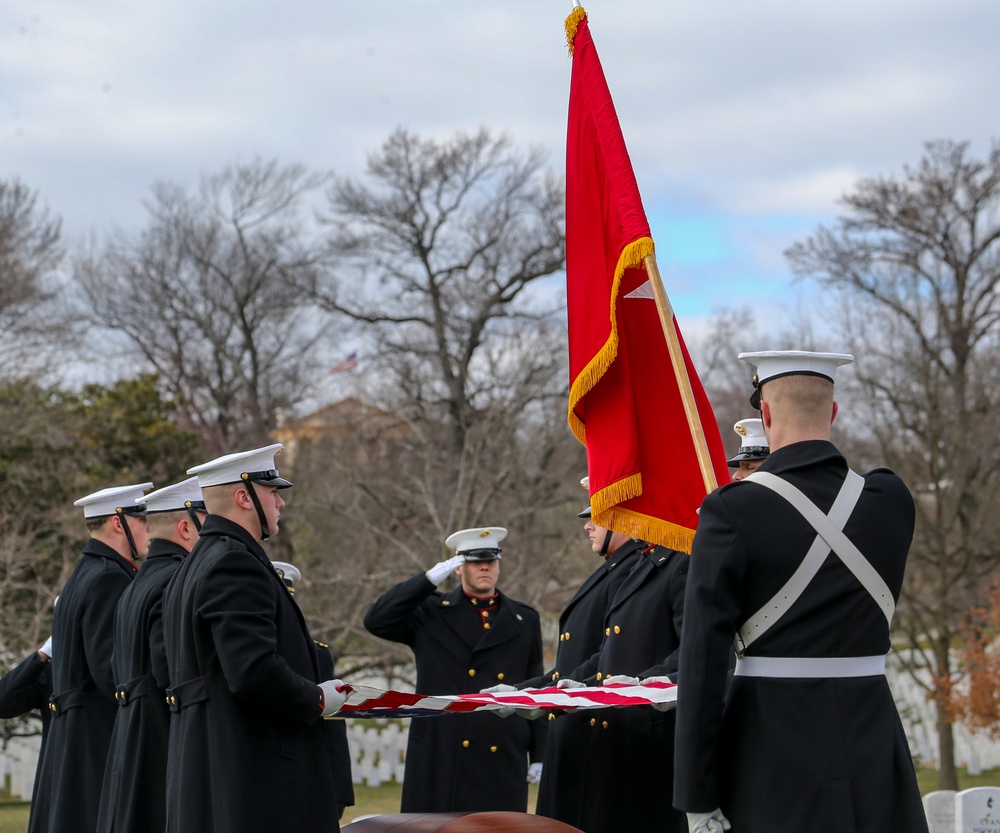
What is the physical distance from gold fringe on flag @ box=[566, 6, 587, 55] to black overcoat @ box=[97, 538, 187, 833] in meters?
3.05

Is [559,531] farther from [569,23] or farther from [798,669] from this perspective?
[798,669]

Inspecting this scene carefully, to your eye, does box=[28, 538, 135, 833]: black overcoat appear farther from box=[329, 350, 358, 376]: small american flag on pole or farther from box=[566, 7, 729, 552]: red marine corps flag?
box=[329, 350, 358, 376]: small american flag on pole

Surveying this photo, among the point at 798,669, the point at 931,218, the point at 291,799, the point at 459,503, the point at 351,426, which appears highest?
the point at 931,218

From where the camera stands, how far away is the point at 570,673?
6133mm

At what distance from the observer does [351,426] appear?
21.6 m

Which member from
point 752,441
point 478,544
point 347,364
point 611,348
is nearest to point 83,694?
point 478,544

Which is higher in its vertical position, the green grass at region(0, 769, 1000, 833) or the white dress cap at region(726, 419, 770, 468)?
the white dress cap at region(726, 419, 770, 468)

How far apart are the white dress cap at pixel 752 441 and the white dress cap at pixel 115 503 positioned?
3.29 metres

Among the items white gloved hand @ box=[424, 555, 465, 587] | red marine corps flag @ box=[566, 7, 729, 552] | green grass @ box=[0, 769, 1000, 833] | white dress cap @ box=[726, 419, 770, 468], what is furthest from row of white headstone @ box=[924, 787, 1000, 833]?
red marine corps flag @ box=[566, 7, 729, 552]

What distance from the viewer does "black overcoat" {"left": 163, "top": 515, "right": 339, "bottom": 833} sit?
456cm

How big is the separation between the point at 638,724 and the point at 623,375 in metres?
1.50

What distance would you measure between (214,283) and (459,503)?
1646cm

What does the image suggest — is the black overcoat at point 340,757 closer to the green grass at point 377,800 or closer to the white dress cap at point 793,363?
the green grass at point 377,800

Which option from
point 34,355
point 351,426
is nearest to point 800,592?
point 351,426
